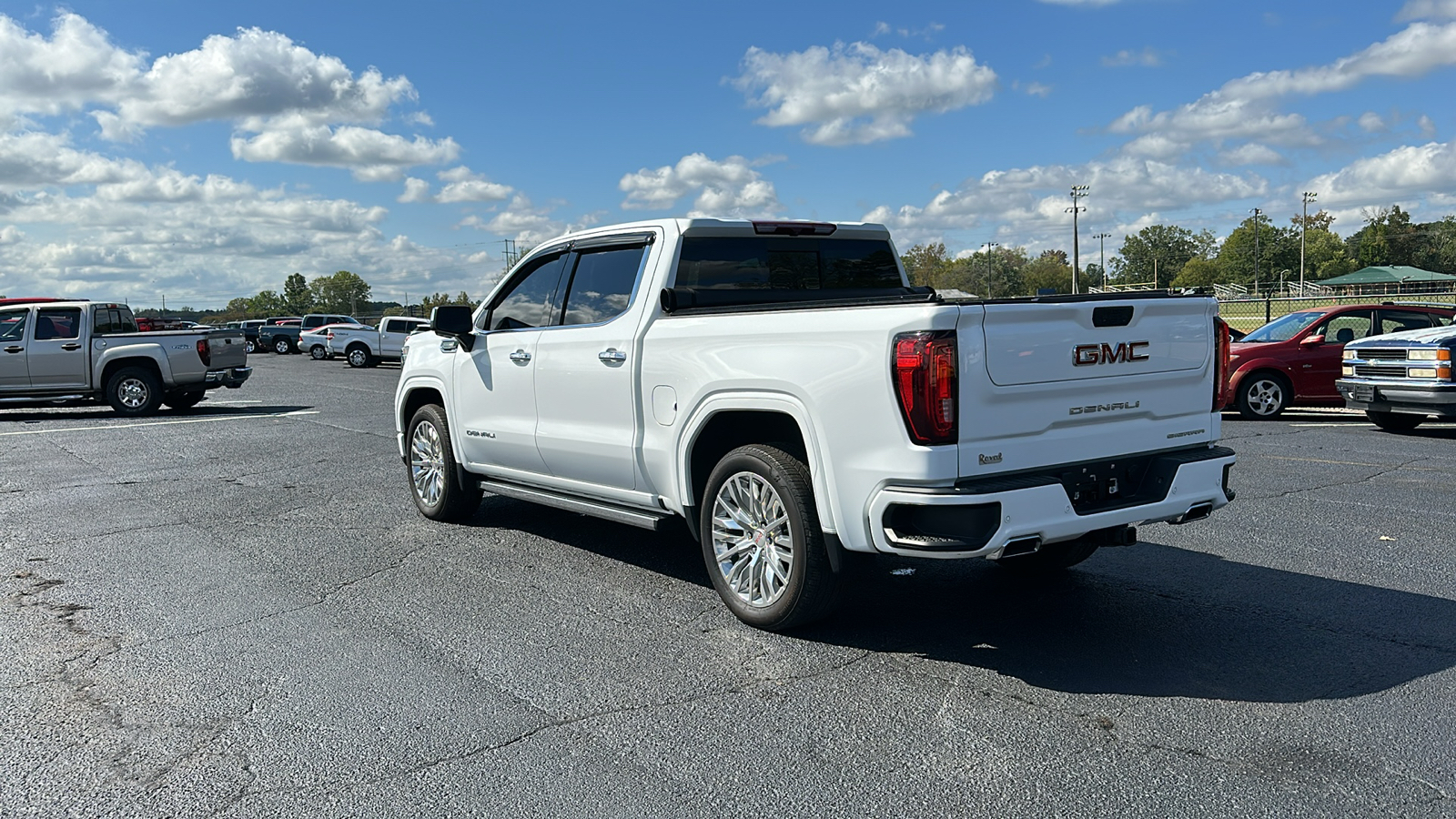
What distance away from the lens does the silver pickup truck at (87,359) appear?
56.5 feet

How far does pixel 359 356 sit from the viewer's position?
1521 inches

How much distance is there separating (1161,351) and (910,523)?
149 cm

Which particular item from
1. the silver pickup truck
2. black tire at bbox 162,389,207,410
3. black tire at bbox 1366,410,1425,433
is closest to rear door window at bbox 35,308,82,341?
the silver pickup truck

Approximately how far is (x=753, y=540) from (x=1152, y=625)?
190 centimetres

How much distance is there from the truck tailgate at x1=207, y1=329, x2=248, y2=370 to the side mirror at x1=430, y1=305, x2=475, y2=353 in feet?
40.1

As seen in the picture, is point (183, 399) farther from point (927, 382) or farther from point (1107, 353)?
point (1107, 353)

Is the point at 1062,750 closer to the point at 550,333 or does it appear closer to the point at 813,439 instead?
the point at 813,439

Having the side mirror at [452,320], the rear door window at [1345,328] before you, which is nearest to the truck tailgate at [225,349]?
the side mirror at [452,320]

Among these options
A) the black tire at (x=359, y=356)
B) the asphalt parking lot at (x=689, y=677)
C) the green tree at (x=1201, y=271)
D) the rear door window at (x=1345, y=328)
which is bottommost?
the asphalt parking lot at (x=689, y=677)

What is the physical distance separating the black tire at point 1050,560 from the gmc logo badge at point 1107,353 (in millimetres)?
1423

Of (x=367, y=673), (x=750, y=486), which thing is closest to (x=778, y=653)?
(x=750, y=486)

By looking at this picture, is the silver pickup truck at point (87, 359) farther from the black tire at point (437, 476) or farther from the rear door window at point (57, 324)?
the black tire at point (437, 476)

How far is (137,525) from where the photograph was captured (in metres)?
7.89

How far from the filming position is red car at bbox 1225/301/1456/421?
14656 mm
